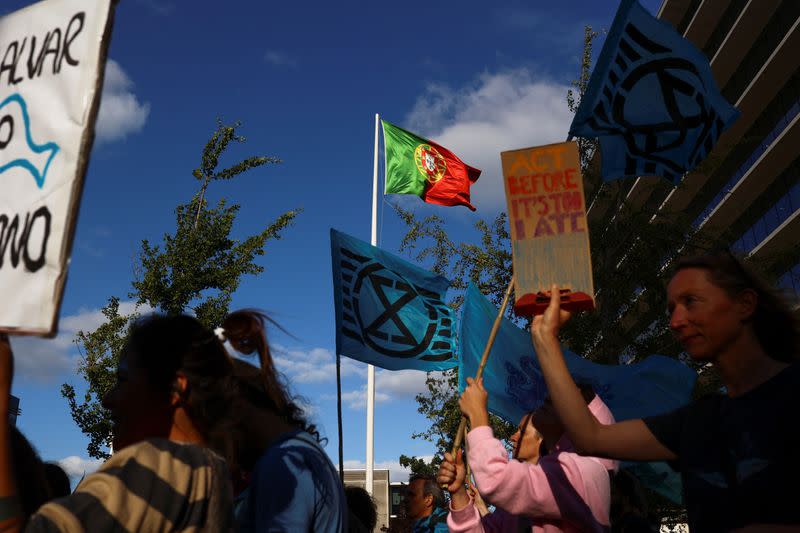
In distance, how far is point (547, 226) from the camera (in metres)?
3.09

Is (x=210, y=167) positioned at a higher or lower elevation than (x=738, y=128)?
lower

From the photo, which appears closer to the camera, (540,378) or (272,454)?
(272,454)

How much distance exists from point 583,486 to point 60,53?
238 centimetres

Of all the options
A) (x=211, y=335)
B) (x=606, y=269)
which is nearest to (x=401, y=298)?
(x=211, y=335)

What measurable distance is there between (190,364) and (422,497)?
5226mm

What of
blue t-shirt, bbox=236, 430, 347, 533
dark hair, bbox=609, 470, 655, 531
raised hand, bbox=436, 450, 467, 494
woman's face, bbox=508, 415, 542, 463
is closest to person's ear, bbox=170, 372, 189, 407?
blue t-shirt, bbox=236, 430, 347, 533

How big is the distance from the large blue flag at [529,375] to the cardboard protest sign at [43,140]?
602 centimetres

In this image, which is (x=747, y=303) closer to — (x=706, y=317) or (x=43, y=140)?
(x=706, y=317)

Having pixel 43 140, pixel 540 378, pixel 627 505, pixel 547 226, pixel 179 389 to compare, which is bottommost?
pixel 627 505

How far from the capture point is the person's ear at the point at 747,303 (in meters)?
2.24

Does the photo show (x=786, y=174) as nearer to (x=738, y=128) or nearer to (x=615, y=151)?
(x=738, y=128)

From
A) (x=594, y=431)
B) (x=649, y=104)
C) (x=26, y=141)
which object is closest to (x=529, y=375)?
(x=649, y=104)

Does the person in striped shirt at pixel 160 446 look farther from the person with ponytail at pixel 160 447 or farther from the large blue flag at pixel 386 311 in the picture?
the large blue flag at pixel 386 311

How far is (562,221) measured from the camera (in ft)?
10.1
